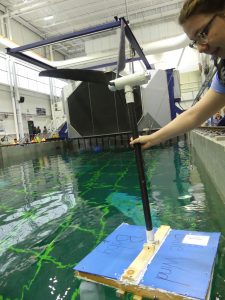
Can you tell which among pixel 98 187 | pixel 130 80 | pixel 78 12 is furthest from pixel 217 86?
pixel 78 12

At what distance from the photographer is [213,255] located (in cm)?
162

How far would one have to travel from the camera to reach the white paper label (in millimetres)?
1773

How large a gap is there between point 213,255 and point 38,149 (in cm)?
1086

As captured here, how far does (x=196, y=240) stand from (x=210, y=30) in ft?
4.31

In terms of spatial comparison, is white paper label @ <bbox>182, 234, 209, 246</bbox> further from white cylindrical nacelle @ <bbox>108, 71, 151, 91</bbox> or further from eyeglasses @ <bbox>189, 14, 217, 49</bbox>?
eyeglasses @ <bbox>189, 14, 217, 49</bbox>

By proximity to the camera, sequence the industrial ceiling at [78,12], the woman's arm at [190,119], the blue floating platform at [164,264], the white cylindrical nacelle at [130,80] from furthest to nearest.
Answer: the industrial ceiling at [78,12], the white cylindrical nacelle at [130,80], the woman's arm at [190,119], the blue floating platform at [164,264]

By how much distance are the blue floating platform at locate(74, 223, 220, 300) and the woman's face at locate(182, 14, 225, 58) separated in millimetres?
1122

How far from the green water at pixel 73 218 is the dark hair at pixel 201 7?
4.81 feet

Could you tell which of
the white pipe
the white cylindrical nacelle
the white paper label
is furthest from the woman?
the white pipe

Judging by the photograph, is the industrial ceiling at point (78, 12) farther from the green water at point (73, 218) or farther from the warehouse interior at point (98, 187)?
the green water at point (73, 218)

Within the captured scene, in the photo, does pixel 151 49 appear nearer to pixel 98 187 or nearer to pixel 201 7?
pixel 98 187

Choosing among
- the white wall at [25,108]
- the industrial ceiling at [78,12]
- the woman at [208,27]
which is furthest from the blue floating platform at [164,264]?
the white wall at [25,108]

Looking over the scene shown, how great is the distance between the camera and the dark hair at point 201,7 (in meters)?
1.03

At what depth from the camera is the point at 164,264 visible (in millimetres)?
1586
